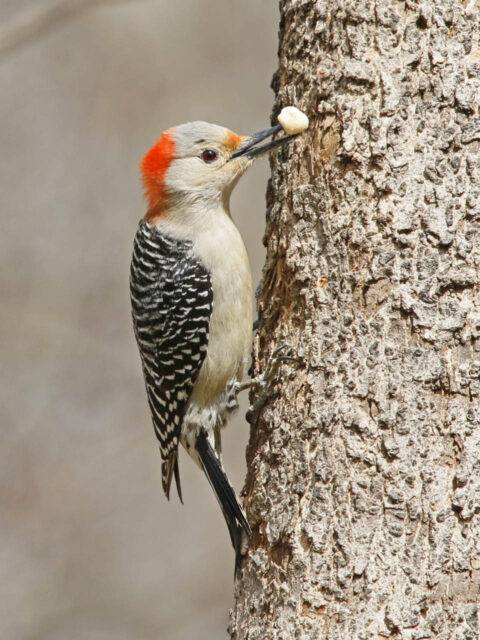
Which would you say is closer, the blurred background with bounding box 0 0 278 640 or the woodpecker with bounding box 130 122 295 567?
the woodpecker with bounding box 130 122 295 567

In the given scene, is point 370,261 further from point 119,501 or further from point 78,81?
point 78,81

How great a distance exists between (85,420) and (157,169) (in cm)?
352

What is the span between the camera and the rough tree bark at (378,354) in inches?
107

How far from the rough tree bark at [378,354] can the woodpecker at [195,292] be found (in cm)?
76

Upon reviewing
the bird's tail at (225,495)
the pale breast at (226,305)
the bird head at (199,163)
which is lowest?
the bird's tail at (225,495)

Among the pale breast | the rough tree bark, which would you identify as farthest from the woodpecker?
the rough tree bark

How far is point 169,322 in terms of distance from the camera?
413cm

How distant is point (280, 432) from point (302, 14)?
1730mm

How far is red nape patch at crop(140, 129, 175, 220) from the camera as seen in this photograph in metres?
4.23

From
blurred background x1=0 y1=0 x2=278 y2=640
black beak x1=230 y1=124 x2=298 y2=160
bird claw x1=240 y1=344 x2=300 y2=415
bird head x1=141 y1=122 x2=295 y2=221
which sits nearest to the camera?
bird claw x1=240 y1=344 x2=300 y2=415

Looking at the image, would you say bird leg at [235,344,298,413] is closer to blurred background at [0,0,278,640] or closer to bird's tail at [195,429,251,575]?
bird's tail at [195,429,251,575]

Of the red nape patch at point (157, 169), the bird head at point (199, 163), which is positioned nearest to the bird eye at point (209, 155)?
the bird head at point (199, 163)

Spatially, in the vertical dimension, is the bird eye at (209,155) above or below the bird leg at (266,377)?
above

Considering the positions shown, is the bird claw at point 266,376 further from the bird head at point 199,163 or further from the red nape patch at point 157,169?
the red nape patch at point 157,169
